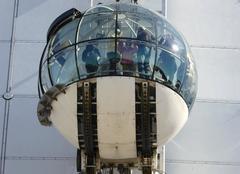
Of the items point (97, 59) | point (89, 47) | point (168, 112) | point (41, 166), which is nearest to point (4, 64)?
point (41, 166)

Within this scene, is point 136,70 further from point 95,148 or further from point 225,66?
point 225,66

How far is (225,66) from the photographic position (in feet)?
49.0

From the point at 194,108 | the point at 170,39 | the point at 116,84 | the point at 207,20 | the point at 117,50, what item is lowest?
the point at 116,84

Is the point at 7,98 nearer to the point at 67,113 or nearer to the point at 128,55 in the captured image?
the point at 67,113

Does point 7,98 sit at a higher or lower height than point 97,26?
lower

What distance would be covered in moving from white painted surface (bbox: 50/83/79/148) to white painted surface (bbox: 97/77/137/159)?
1.36 ft

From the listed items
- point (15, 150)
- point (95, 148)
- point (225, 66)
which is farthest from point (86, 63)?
point (225, 66)

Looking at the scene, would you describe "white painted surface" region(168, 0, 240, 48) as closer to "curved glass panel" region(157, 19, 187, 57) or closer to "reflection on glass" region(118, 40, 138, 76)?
"curved glass panel" region(157, 19, 187, 57)

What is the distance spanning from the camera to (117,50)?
1087 cm

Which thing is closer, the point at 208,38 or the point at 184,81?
the point at 184,81

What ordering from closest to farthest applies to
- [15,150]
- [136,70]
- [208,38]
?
[136,70] < [15,150] < [208,38]

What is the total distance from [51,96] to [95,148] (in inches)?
40.6

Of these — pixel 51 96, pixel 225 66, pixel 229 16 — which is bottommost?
pixel 51 96

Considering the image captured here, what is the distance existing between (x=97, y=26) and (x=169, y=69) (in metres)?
1.30
